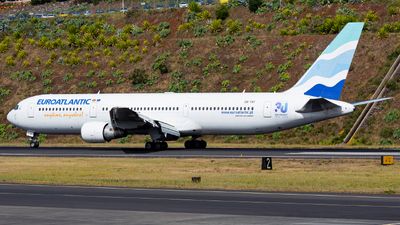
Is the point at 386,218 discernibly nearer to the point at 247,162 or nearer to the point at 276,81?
the point at 247,162

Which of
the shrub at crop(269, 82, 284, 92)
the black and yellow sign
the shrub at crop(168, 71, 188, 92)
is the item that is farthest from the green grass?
the shrub at crop(168, 71, 188, 92)

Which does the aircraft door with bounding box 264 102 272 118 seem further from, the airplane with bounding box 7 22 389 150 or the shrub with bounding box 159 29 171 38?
the shrub with bounding box 159 29 171 38

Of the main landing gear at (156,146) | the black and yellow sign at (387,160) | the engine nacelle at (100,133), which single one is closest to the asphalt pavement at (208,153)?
the main landing gear at (156,146)

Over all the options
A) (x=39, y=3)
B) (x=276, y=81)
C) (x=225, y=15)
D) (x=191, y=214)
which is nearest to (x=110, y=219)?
(x=191, y=214)

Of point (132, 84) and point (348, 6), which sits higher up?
point (348, 6)

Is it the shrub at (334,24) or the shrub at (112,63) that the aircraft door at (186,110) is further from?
Answer: the shrub at (112,63)

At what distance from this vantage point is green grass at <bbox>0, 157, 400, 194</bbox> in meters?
37.0

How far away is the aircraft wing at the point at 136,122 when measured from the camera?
199 feet

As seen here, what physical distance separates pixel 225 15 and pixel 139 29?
879 cm

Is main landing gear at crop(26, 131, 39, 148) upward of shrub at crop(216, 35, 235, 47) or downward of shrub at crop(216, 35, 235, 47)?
→ downward

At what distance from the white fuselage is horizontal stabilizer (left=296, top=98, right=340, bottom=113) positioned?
0.24m

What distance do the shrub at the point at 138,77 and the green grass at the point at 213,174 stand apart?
110 ft

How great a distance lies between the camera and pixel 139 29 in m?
101

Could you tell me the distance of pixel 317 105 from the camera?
5662 cm
